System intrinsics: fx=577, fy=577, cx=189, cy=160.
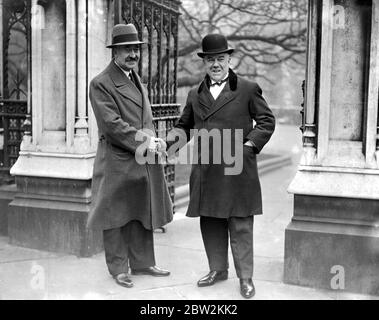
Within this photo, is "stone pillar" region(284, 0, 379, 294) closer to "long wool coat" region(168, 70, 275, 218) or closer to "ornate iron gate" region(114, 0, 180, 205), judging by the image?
"long wool coat" region(168, 70, 275, 218)

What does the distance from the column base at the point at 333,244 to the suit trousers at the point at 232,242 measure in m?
0.48

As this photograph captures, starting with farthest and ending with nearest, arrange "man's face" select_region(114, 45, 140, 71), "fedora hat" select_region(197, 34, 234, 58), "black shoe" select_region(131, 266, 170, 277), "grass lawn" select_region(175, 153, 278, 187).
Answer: "grass lawn" select_region(175, 153, 278, 187) < "black shoe" select_region(131, 266, 170, 277) < "man's face" select_region(114, 45, 140, 71) < "fedora hat" select_region(197, 34, 234, 58)

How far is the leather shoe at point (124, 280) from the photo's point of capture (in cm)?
505

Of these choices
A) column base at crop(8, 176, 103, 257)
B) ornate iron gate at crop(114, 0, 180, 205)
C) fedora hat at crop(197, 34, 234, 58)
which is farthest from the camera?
ornate iron gate at crop(114, 0, 180, 205)

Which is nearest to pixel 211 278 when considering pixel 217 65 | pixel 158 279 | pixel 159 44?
pixel 158 279

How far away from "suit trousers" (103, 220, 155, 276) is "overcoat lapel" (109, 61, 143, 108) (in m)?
1.13

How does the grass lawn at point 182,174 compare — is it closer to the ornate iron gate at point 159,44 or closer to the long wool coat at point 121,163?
the ornate iron gate at point 159,44

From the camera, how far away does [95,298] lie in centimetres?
479

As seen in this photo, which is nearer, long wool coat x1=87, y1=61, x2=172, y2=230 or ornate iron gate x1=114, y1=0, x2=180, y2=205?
long wool coat x1=87, y1=61, x2=172, y2=230

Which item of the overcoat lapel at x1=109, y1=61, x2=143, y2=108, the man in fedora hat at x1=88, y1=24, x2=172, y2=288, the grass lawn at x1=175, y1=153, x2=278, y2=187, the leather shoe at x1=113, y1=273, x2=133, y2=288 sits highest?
the overcoat lapel at x1=109, y1=61, x2=143, y2=108

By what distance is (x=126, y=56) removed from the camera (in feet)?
16.5

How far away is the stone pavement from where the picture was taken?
4875 mm

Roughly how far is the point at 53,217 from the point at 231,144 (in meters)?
2.37
